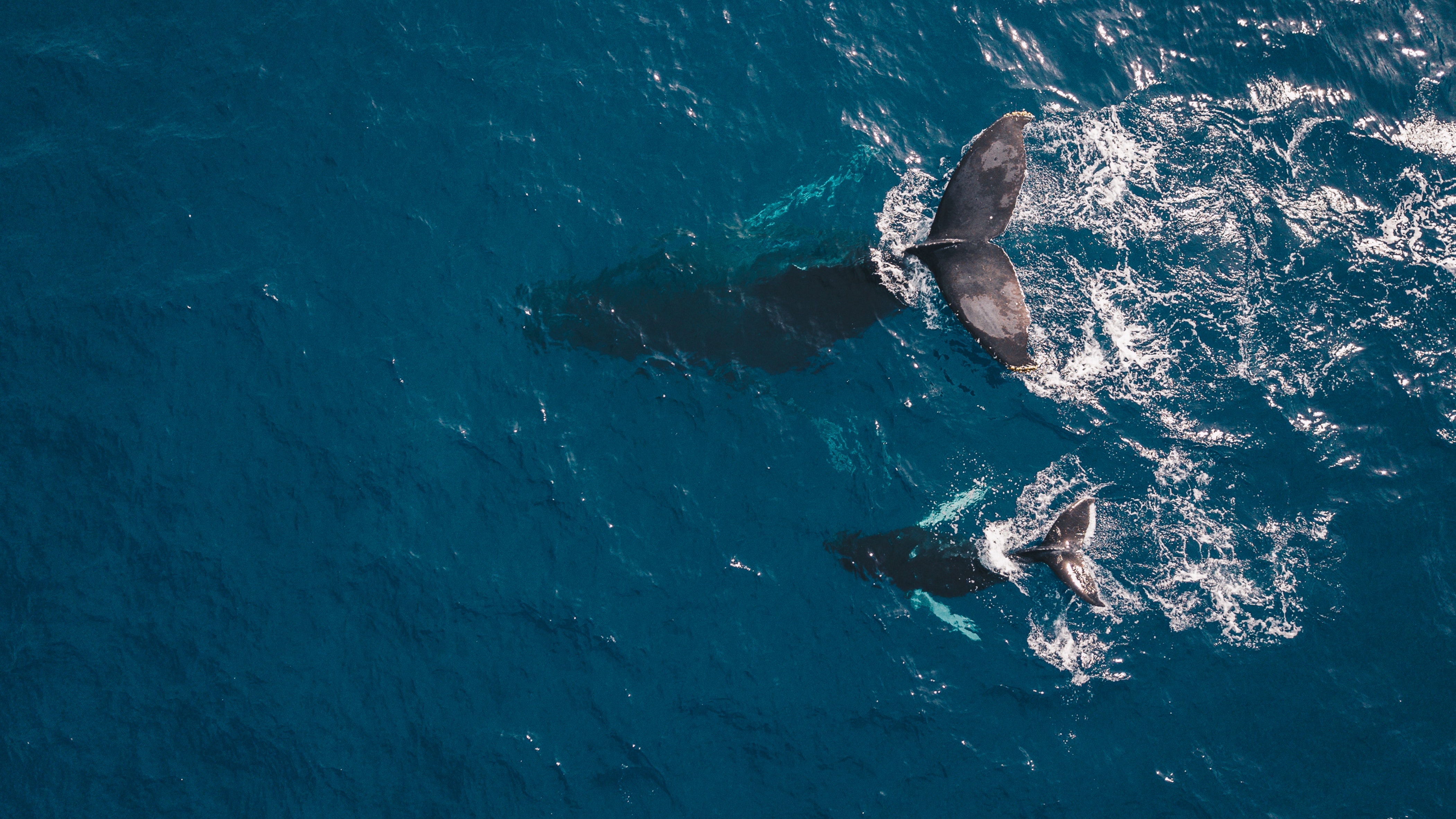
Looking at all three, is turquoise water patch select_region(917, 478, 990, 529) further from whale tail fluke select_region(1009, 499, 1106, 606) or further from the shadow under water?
the shadow under water

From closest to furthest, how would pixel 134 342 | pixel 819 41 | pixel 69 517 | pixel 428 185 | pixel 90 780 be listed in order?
pixel 90 780, pixel 69 517, pixel 134 342, pixel 428 185, pixel 819 41

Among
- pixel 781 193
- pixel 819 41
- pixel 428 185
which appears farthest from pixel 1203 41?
pixel 428 185

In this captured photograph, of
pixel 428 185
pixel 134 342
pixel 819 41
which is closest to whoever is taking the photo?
pixel 134 342

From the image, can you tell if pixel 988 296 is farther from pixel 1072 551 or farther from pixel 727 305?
pixel 727 305

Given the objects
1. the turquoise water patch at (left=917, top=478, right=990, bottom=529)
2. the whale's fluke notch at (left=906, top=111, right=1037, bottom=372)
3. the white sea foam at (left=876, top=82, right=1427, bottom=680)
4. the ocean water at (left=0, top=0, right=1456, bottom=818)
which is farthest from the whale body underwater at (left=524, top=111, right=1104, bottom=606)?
the white sea foam at (left=876, top=82, right=1427, bottom=680)

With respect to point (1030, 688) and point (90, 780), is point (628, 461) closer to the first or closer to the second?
point (1030, 688)

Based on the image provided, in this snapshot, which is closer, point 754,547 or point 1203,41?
point 754,547

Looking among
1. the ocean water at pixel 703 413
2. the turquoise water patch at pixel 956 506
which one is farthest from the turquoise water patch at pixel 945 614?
the turquoise water patch at pixel 956 506
